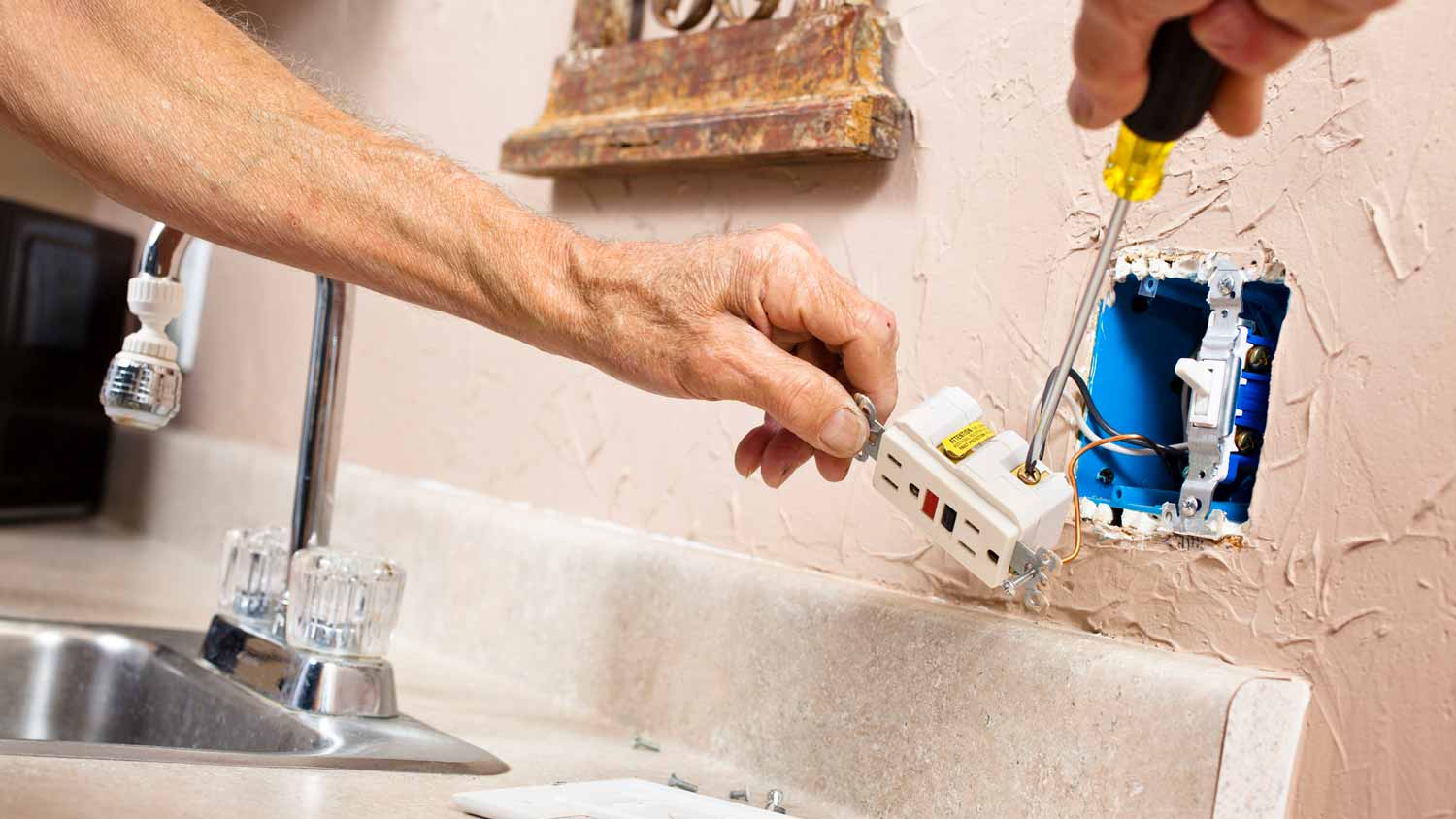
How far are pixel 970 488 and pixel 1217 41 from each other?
0.74 feet

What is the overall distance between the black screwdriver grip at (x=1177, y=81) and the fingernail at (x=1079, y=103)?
0.05 ft

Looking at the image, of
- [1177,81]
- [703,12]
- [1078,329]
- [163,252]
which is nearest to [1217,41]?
[1177,81]

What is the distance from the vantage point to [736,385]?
0.54 m

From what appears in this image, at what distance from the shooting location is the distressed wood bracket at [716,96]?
726 mm

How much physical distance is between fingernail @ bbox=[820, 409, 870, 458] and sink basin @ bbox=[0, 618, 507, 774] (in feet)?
0.84

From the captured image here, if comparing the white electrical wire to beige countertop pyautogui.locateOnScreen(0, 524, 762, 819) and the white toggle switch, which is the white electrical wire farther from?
beige countertop pyautogui.locateOnScreen(0, 524, 762, 819)

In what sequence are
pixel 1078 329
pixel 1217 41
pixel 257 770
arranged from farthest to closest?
1. pixel 257 770
2. pixel 1078 329
3. pixel 1217 41

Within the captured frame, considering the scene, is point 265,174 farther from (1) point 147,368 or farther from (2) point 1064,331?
(2) point 1064,331

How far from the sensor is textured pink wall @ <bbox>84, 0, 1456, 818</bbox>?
1.67 ft

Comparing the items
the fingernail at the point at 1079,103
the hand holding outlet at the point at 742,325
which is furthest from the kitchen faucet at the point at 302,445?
the fingernail at the point at 1079,103

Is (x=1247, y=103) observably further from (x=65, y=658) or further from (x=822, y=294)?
(x=65, y=658)

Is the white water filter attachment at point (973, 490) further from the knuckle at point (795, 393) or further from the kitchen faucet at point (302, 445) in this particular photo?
the kitchen faucet at point (302, 445)

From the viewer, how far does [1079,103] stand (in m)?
0.41

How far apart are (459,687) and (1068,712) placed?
45 centimetres
